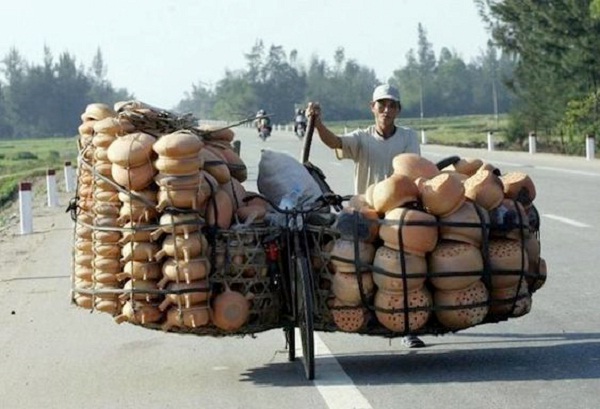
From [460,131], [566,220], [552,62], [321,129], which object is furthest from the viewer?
[460,131]

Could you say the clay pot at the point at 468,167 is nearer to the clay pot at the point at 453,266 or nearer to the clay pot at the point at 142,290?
the clay pot at the point at 453,266

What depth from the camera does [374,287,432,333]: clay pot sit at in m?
7.81

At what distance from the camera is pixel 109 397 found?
26.0 feet

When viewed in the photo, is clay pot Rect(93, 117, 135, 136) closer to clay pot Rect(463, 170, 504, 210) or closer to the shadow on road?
the shadow on road

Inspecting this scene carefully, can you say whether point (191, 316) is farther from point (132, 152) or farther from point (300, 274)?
point (132, 152)

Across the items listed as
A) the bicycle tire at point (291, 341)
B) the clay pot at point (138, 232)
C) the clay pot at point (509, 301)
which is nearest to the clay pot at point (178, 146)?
the clay pot at point (138, 232)

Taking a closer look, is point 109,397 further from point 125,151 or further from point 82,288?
point 125,151

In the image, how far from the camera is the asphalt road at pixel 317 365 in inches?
292

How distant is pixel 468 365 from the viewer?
827 centimetres

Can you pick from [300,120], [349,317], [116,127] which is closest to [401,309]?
[349,317]

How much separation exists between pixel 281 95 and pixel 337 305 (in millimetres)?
188131

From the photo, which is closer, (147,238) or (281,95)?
(147,238)

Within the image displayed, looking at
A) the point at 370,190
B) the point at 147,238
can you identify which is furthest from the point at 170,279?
the point at 370,190

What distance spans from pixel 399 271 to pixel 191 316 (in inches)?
51.7
